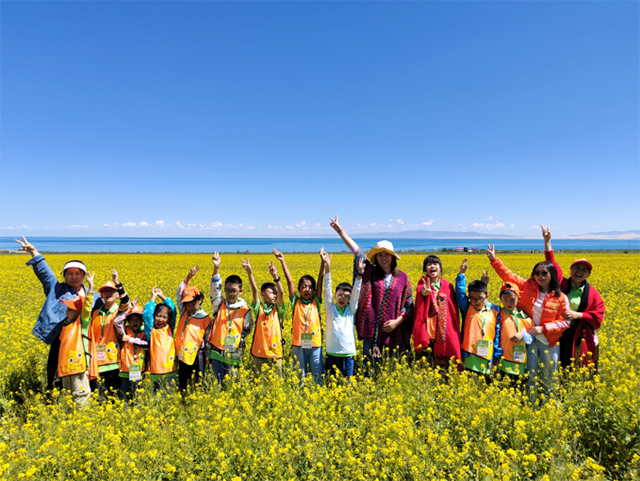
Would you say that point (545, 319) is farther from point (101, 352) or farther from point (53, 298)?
point (53, 298)

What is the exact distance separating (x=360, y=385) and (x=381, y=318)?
0.91 m

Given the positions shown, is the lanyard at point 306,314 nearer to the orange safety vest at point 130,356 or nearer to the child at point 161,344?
the child at point 161,344

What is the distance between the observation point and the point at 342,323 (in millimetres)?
4309

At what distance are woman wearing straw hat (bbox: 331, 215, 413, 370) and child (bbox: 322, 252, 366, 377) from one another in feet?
0.55

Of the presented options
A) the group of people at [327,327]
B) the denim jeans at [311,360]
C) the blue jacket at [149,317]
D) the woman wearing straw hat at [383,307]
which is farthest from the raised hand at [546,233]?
the blue jacket at [149,317]

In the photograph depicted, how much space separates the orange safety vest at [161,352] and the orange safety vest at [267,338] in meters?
1.02

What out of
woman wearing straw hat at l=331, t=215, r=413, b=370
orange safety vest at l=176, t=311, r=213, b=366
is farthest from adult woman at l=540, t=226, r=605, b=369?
orange safety vest at l=176, t=311, r=213, b=366

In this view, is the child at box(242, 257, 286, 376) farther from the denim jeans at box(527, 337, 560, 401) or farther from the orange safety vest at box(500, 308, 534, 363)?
the denim jeans at box(527, 337, 560, 401)

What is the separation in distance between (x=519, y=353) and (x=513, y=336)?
0.23m

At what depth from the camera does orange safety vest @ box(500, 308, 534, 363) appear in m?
4.09

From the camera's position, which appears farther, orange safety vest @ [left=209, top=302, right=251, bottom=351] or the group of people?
orange safety vest @ [left=209, top=302, right=251, bottom=351]

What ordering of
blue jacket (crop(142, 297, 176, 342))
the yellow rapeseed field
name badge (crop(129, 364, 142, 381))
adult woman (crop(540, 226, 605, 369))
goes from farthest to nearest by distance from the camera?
1. blue jacket (crop(142, 297, 176, 342))
2. adult woman (crop(540, 226, 605, 369))
3. name badge (crop(129, 364, 142, 381))
4. the yellow rapeseed field

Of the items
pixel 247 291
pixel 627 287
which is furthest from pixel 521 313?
pixel 627 287

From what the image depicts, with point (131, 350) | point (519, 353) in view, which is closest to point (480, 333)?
point (519, 353)
